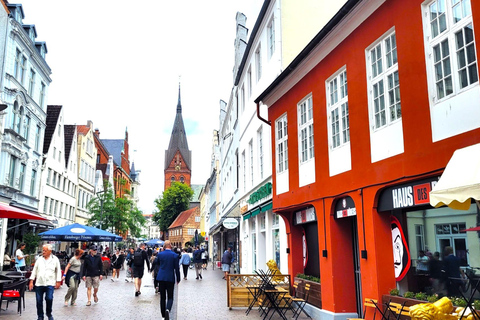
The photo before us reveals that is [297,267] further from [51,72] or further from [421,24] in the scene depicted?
[51,72]

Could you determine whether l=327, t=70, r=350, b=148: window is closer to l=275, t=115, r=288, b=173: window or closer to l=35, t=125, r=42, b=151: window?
l=275, t=115, r=288, b=173: window

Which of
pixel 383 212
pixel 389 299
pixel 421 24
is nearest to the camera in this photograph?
pixel 421 24

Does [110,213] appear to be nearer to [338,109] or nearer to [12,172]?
[12,172]

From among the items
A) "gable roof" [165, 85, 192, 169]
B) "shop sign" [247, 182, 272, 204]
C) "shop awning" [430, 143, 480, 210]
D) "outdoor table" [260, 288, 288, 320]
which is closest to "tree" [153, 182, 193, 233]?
"gable roof" [165, 85, 192, 169]

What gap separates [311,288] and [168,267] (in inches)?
146

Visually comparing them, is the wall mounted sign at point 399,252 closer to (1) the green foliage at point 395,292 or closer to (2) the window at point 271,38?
(1) the green foliage at point 395,292

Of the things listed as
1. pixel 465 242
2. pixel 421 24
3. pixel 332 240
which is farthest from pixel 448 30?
pixel 332 240

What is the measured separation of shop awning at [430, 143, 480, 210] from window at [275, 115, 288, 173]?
783 cm

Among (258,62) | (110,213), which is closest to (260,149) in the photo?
(258,62)

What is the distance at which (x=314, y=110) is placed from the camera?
11.3 m

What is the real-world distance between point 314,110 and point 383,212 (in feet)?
12.3

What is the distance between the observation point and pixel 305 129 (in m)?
12.1

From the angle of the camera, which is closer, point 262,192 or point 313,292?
point 313,292

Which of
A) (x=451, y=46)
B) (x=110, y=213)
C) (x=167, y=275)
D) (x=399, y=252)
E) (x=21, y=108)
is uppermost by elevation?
(x=21, y=108)
